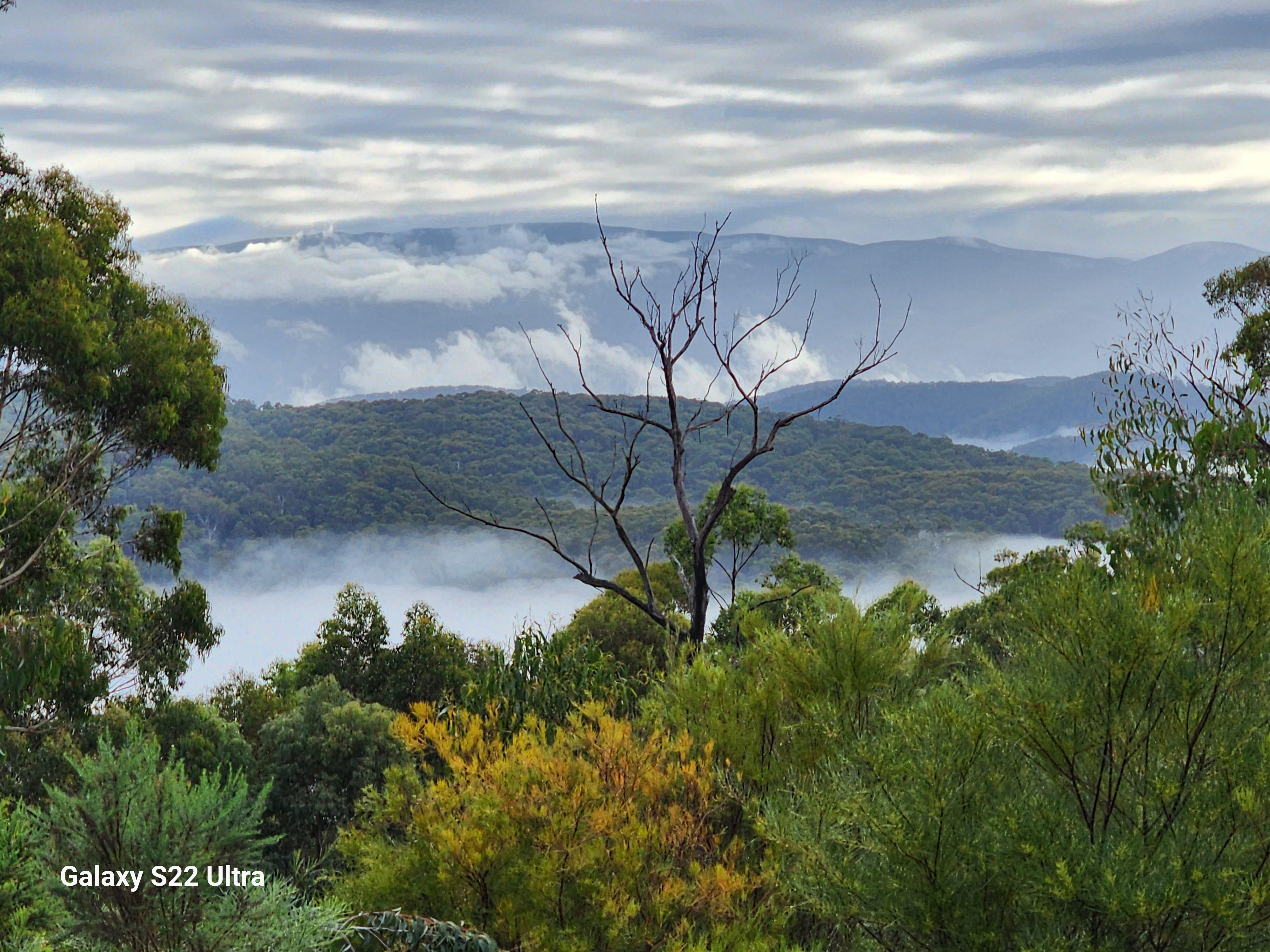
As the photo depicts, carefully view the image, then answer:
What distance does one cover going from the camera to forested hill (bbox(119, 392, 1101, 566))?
100 m

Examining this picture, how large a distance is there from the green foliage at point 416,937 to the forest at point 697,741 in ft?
0.06

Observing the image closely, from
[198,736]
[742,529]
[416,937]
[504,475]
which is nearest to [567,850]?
[416,937]

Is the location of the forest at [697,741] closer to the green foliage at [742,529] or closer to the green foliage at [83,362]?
the green foliage at [83,362]

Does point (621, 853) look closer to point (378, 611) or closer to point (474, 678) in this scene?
point (474, 678)

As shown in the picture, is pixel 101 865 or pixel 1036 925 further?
pixel 1036 925

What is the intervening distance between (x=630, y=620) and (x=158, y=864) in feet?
81.2

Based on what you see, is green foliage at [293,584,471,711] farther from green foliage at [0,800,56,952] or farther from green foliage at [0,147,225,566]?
green foliage at [0,800,56,952]

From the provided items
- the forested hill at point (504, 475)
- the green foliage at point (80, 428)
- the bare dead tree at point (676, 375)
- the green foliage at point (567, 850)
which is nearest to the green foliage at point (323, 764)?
the green foliage at point (80, 428)

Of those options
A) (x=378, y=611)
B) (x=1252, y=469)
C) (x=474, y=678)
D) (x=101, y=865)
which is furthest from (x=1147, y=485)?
(x=378, y=611)

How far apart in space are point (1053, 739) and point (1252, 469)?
5.65 metres

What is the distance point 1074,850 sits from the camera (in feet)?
10.9

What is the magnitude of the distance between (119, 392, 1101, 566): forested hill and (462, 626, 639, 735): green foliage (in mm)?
77157

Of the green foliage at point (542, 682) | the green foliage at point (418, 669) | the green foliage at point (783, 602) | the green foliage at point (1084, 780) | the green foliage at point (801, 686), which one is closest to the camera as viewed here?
the green foliage at point (1084, 780)

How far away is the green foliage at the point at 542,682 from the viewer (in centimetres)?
1036
